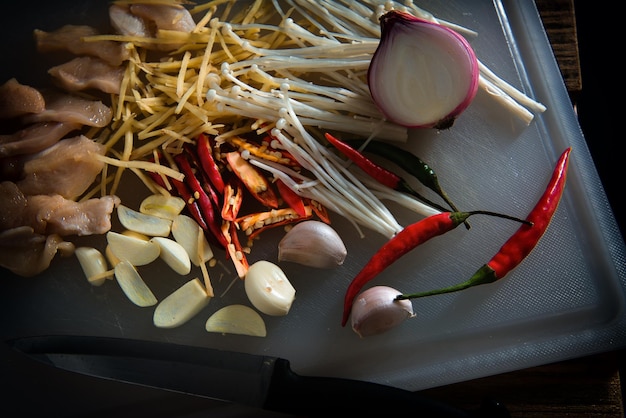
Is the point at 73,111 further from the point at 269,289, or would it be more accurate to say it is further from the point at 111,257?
the point at 269,289

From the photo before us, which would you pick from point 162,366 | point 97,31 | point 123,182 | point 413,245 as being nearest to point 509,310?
point 413,245

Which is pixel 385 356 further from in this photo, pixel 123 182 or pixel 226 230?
pixel 123 182

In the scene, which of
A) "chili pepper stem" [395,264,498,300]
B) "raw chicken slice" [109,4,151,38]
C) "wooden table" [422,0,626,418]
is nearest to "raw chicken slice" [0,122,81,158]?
"raw chicken slice" [109,4,151,38]

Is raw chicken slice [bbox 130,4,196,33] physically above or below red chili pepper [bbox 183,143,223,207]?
above

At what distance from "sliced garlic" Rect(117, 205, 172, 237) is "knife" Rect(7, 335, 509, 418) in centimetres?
36

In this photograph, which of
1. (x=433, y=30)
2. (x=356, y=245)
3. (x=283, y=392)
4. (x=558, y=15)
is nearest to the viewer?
(x=283, y=392)

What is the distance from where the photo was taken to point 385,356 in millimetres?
2094

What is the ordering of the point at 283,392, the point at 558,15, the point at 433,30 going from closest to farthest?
the point at 283,392
the point at 433,30
the point at 558,15

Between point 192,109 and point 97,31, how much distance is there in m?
0.49

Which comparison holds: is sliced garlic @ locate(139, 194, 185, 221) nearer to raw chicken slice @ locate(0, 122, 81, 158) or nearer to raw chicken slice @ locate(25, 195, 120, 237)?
raw chicken slice @ locate(25, 195, 120, 237)

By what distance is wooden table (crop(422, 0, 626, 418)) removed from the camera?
6.80ft

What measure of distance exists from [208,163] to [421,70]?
74cm

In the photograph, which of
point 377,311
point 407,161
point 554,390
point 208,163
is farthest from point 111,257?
point 554,390

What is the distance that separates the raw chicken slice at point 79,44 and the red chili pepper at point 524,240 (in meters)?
1.32
